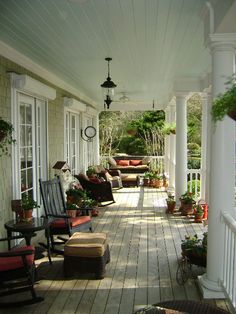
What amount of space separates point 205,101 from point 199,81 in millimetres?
470

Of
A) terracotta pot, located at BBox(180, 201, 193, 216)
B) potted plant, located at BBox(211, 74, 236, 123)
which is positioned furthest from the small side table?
terracotta pot, located at BBox(180, 201, 193, 216)

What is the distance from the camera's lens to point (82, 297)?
384 cm

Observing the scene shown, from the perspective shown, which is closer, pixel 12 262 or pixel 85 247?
pixel 12 262

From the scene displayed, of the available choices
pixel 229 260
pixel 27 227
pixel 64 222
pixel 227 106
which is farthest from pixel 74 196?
pixel 227 106

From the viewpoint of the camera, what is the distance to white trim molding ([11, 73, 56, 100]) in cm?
514

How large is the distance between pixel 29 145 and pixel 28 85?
1.17 meters

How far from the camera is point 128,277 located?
A: 4355 mm

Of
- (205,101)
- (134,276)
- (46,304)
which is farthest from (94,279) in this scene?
(205,101)

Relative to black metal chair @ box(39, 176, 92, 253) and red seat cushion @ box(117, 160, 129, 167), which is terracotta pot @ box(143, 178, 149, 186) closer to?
red seat cushion @ box(117, 160, 129, 167)

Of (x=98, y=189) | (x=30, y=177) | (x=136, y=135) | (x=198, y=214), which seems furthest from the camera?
(x=136, y=135)

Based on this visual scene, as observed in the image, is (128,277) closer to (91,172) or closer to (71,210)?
(71,210)

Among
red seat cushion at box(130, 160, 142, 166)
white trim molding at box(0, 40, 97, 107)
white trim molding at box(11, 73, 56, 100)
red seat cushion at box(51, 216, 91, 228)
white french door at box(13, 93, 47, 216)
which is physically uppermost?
white trim molding at box(0, 40, 97, 107)

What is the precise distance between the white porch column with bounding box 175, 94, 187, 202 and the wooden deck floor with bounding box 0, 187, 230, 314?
3.62 feet

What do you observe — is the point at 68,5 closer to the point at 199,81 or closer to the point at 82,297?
the point at 82,297
